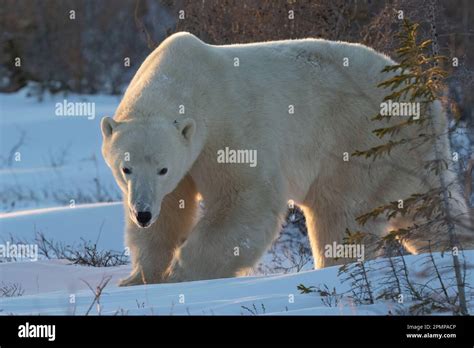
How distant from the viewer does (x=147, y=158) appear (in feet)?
19.0

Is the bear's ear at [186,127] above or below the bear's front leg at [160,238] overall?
above

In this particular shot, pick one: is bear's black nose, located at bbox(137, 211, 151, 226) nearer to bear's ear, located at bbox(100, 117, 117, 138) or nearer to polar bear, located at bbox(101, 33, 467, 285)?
polar bear, located at bbox(101, 33, 467, 285)

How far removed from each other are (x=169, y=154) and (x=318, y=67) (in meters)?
1.55

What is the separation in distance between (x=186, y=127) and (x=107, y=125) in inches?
18.4

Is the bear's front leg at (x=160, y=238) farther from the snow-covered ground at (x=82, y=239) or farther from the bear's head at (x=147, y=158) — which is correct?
the bear's head at (x=147, y=158)

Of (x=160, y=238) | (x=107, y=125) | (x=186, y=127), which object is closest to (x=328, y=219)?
(x=160, y=238)

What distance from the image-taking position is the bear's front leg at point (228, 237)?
617cm

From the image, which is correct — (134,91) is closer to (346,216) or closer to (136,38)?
(346,216)

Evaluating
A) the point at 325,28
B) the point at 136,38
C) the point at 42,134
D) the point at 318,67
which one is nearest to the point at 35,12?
the point at 136,38

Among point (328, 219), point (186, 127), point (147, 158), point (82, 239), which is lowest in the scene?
point (328, 219)

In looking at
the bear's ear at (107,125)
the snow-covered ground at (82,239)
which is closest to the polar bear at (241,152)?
the bear's ear at (107,125)

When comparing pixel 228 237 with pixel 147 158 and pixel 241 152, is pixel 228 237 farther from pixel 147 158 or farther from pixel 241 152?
pixel 147 158

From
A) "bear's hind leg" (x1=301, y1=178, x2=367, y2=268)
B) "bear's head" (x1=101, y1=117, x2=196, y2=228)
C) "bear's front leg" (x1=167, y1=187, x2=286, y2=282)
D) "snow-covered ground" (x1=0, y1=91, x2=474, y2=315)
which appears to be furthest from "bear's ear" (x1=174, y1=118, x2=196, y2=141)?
"bear's hind leg" (x1=301, y1=178, x2=367, y2=268)

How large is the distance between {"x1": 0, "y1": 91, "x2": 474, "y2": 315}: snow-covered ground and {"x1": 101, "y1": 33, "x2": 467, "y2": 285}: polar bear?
377 mm
